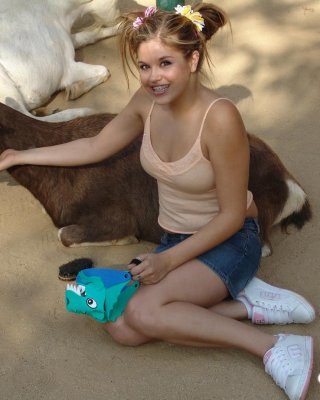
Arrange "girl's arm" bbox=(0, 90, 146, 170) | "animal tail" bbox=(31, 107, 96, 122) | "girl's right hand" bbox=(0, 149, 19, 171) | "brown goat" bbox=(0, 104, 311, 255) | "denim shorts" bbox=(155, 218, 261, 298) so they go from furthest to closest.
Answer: "animal tail" bbox=(31, 107, 96, 122), "brown goat" bbox=(0, 104, 311, 255), "girl's right hand" bbox=(0, 149, 19, 171), "girl's arm" bbox=(0, 90, 146, 170), "denim shorts" bbox=(155, 218, 261, 298)

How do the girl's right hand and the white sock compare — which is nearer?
the white sock

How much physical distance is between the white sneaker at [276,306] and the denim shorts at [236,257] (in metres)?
0.07

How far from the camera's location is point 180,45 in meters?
2.55

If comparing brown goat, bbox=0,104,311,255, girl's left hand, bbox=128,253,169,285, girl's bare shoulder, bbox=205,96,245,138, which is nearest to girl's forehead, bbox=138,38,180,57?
girl's bare shoulder, bbox=205,96,245,138

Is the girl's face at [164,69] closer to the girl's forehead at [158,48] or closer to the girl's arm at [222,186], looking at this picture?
the girl's forehead at [158,48]

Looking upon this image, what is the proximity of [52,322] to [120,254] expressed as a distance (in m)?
0.52

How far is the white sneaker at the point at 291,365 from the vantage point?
2588 millimetres

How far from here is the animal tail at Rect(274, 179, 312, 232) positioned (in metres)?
3.43

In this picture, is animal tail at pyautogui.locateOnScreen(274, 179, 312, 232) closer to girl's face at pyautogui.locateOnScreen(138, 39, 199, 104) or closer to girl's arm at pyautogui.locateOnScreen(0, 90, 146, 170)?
girl's arm at pyautogui.locateOnScreen(0, 90, 146, 170)

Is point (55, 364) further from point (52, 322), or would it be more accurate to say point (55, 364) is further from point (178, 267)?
point (178, 267)

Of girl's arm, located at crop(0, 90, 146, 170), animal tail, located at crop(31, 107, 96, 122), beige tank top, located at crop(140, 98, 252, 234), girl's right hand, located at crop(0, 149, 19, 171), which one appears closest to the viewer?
beige tank top, located at crop(140, 98, 252, 234)

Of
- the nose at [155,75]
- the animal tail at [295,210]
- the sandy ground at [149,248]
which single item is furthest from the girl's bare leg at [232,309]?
the nose at [155,75]

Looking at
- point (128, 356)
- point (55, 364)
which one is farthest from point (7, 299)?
point (128, 356)

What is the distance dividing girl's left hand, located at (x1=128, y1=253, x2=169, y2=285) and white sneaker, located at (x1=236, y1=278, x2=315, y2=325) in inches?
15.8
